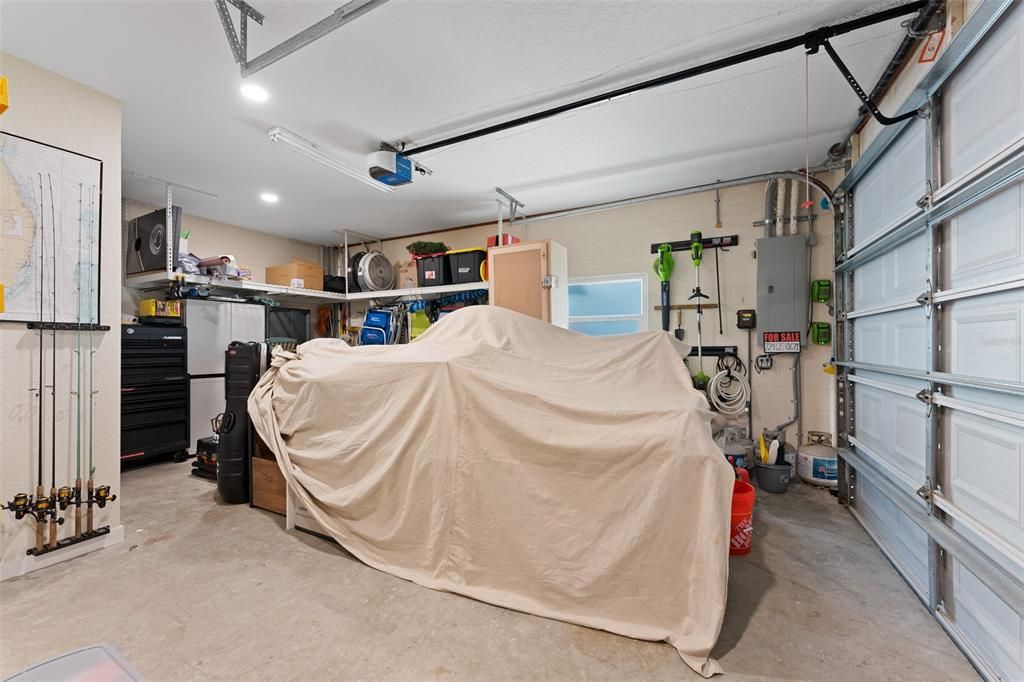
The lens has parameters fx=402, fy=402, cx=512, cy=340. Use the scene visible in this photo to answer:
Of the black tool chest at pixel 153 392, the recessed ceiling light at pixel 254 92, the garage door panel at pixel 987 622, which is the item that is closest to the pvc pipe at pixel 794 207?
the garage door panel at pixel 987 622

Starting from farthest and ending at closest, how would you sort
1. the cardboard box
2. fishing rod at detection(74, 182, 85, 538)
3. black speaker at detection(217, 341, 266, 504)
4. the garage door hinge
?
the cardboard box → black speaker at detection(217, 341, 266, 504) → fishing rod at detection(74, 182, 85, 538) → the garage door hinge

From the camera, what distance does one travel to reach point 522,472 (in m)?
1.93

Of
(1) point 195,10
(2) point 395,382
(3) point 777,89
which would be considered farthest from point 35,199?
(3) point 777,89

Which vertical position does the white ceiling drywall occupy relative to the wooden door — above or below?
above

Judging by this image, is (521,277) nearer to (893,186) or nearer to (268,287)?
(893,186)

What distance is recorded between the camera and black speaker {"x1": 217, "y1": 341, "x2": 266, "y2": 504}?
3145mm

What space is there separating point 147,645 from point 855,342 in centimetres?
465

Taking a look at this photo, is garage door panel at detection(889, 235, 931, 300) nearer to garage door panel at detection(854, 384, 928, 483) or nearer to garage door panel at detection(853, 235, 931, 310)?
garage door panel at detection(853, 235, 931, 310)

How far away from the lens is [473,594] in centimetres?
197

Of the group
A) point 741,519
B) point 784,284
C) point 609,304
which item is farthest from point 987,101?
point 609,304

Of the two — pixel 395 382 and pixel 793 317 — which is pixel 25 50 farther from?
pixel 793 317

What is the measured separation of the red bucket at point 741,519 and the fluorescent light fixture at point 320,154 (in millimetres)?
3700

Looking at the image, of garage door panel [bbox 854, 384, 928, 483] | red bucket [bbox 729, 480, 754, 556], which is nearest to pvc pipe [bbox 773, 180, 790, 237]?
garage door panel [bbox 854, 384, 928, 483]

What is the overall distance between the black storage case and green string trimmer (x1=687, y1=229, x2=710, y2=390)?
2.75m
